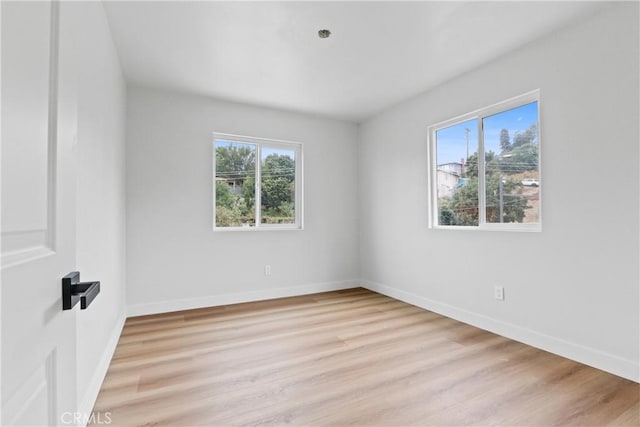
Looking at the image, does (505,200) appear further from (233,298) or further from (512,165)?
(233,298)

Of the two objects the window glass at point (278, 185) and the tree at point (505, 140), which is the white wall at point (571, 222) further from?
the window glass at point (278, 185)

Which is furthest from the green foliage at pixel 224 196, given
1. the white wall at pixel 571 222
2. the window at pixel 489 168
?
the white wall at pixel 571 222

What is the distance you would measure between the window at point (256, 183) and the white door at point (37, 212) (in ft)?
10.6

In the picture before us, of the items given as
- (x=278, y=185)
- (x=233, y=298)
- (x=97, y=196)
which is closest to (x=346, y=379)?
(x=97, y=196)

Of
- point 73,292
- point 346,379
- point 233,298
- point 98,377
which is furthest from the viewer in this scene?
point 233,298

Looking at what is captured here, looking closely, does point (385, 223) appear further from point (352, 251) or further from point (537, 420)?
point (537, 420)

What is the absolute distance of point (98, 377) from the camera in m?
1.97

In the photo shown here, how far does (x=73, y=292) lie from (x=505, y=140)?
10.7ft

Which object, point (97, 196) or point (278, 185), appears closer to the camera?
point (97, 196)

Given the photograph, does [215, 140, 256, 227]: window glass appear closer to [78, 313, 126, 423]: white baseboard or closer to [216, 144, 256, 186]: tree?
[216, 144, 256, 186]: tree

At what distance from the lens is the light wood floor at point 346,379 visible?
1722 mm

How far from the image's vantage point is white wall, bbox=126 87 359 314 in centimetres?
348

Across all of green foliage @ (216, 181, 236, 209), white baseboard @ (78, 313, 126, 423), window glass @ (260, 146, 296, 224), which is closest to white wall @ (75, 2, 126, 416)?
white baseboard @ (78, 313, 126, 423)

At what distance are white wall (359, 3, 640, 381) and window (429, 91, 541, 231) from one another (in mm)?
116
